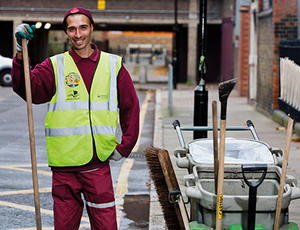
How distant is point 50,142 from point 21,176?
4.69m

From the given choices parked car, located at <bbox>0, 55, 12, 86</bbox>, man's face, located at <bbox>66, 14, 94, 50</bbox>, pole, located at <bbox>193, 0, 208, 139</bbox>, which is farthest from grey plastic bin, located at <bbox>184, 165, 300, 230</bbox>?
parked car, located at <bbox>0, 55, 12, 86</bbox>

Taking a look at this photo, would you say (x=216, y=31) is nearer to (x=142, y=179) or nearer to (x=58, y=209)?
(x=142, y=179)

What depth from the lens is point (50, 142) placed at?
4832mm

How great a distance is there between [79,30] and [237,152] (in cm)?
180

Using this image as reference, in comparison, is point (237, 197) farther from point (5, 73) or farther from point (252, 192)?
point (5, 73)

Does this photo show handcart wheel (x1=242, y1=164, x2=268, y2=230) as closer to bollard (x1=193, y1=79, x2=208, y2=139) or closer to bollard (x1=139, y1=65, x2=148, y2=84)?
bollard (x1=193, y1=79, x2=208, y2=139)

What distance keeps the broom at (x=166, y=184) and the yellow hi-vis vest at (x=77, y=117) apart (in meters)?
0.73

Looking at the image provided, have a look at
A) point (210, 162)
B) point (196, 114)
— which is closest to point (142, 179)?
point (196, 114)

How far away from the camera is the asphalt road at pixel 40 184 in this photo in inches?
283

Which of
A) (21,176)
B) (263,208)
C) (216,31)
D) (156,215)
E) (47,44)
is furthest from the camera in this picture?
(47,44)

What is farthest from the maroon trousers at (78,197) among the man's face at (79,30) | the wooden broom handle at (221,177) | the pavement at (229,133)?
the pavement at (229,133)

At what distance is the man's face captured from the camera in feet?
15.7

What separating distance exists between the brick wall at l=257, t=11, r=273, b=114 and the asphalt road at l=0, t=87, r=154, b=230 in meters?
3.73

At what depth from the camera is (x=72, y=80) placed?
4797 mm
